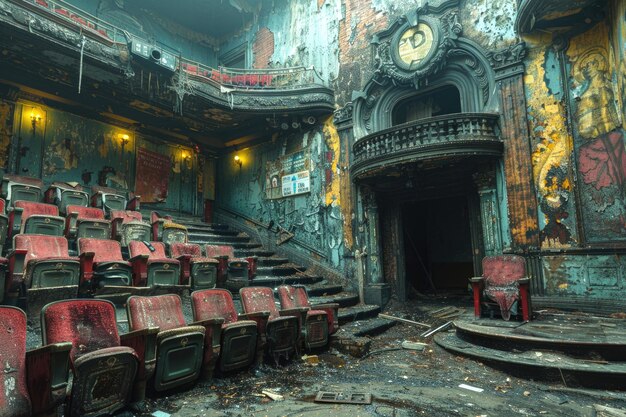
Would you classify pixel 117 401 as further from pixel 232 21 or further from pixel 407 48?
pixel 232 21

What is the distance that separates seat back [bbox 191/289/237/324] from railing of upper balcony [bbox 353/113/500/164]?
15.8ft

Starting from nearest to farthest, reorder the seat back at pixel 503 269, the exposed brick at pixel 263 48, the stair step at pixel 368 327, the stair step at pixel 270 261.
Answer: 1. the seat back at pixel 503 269
2. the stair step at pixel 368 327
3. the stair step at pixel 270 261
4. the exposed brick at pixel 263 48

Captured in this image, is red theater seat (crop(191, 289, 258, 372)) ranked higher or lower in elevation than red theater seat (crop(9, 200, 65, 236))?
lower

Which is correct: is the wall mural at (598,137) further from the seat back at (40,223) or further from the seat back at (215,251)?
the seat back at (40,223)

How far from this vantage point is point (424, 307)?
28.1 ft

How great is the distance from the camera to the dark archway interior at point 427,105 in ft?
30.6

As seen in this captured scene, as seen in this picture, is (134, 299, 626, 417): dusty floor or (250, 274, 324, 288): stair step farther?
(250, 274, 324, 288): stair step

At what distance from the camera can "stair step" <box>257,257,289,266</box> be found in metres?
9.51

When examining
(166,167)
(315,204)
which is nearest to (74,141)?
(166,167)

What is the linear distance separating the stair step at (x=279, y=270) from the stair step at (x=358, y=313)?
198 cm

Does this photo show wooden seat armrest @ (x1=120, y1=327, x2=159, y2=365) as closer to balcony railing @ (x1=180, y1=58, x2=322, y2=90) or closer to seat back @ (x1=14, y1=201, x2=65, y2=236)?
seat back @ (x1=14, y1=201, x2=65, y2=236)

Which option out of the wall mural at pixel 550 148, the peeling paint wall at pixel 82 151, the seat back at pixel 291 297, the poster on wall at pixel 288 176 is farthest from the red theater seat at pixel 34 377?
the peeling paint wall at pixel 82 151

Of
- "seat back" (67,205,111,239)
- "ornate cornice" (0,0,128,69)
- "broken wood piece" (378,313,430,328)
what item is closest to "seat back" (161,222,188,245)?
"seat back" (67,205,111,239)

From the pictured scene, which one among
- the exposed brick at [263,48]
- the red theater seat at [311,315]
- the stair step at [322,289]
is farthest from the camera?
the exposed brick at [263,48]
